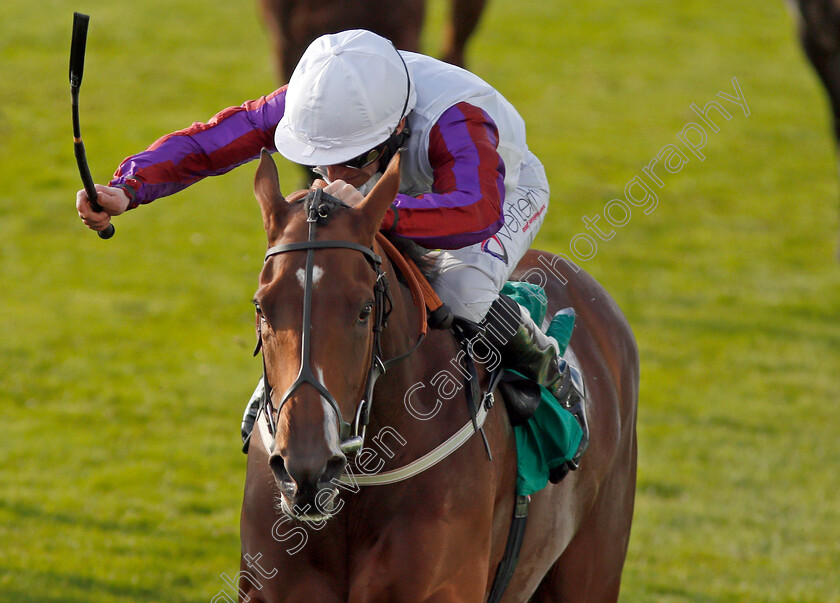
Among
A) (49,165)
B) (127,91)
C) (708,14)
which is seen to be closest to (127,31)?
(127,91)

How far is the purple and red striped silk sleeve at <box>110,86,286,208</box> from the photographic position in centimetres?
288

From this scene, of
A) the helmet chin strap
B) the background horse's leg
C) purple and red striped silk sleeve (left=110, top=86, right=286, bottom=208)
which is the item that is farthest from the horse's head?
the background horse's leg

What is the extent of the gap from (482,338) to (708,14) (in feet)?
55.0

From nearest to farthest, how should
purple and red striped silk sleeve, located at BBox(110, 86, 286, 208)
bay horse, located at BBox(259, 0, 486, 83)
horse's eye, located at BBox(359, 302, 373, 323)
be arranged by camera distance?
horse's eye, located at BBox(359, 302, 373, 323) < purple and red striped silk sleeve, located at BBox(110, 86, 286, 208) < bay horse, located at BBox(259, 0, 486, 83)

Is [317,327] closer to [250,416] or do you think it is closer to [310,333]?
[310,333]

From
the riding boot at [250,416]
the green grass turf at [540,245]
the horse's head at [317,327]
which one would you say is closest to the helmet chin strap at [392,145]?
the horse's head at [317,327]

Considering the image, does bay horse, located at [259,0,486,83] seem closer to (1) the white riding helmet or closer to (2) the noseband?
(1) the white riding helmet

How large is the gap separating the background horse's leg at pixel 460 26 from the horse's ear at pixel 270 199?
19.6 ft

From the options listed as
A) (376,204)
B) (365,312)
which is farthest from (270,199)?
(365,312)

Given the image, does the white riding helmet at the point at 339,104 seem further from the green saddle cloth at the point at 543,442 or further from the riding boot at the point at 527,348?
the green saddle cloth at the point at 543,442

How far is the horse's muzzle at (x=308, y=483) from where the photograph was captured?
2.09 m

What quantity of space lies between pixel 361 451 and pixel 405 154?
82cm

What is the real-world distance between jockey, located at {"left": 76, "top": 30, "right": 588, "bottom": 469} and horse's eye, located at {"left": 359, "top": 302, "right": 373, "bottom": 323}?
0.26m

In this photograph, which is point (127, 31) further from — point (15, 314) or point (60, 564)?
point (60, 564)
